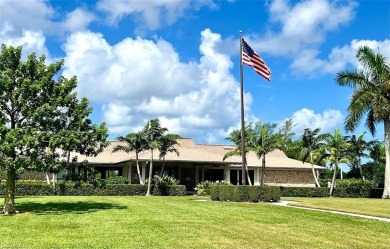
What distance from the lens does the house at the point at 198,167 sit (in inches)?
1592

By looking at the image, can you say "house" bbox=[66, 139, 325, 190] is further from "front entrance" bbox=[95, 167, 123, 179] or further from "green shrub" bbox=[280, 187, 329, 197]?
"green shrub" bbox=[280, 187, 329, 197]

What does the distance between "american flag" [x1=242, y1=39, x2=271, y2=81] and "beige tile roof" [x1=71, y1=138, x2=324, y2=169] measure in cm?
1457

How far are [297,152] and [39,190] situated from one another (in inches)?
1714

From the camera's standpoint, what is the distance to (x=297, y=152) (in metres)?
69.2

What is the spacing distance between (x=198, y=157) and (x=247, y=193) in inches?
528

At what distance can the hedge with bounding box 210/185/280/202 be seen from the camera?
27.6m

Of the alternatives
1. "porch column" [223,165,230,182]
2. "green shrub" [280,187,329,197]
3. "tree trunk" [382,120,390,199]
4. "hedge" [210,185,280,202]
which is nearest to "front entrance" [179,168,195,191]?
"porch column" [223,165,230,182]

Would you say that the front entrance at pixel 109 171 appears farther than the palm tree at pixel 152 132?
Yes

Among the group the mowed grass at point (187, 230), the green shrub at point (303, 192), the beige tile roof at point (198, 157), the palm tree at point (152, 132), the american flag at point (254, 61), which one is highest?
the american flag at point (254, 61)

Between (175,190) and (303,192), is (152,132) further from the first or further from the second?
(303,192)

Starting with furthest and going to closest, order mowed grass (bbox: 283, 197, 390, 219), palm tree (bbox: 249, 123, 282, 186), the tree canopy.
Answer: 1. palm tree (bbox: 249, 123, 282, 186)
2. mowed grass (bbox: 283, 197, 390, 219)
3. the tree canopy

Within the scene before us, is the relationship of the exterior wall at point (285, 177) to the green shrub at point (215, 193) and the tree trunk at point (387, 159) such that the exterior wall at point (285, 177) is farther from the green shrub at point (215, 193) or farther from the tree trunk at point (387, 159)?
the green shrub at point (215, 193)

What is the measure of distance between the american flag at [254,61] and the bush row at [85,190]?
13.9 m

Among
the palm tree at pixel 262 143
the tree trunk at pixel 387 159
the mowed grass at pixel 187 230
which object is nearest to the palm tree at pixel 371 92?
the tree trunk at pixel 387 159
